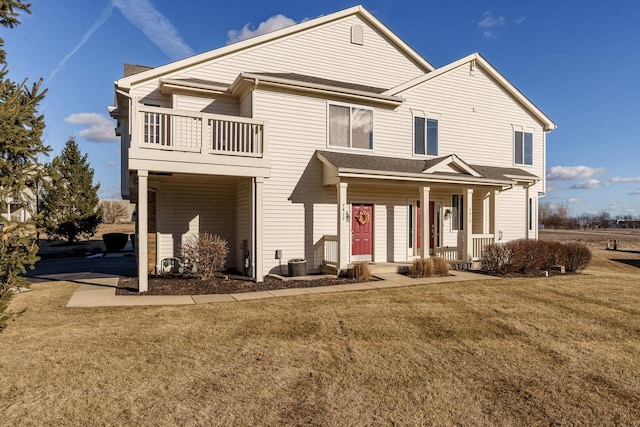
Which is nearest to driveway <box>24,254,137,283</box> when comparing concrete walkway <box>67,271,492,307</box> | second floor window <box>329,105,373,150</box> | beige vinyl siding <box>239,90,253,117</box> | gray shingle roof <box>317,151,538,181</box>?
concrete walkway <box>67,271,492,307</box>

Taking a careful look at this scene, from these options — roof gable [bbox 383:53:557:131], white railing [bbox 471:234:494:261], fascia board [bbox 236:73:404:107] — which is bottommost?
white railing [bbox 471:234:494:261]

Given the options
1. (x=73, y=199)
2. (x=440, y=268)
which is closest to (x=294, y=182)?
(x=440, y=268)

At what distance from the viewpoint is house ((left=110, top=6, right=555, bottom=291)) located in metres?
10.8

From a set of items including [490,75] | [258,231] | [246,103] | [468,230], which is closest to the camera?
[258,231]

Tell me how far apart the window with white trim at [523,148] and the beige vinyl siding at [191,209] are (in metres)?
12.2

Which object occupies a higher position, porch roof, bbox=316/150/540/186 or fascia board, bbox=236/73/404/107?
fascia board, bbox=236/73/404/107

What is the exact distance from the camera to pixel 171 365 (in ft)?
15.5

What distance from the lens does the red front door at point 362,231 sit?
43.4 ft

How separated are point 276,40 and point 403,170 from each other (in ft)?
21.9

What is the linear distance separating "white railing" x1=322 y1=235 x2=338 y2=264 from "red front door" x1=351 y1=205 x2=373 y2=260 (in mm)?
1208

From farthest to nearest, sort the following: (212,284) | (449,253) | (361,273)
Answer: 1. (449,253)
2. (361,273)
3. (212,284)

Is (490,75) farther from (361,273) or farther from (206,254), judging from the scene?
(206,254)

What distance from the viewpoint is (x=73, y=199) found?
2417 centimetres

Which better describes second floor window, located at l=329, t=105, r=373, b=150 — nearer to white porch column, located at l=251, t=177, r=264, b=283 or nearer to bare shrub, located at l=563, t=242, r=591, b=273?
white porch column, located at l=251, t=177, r=264, b=283
